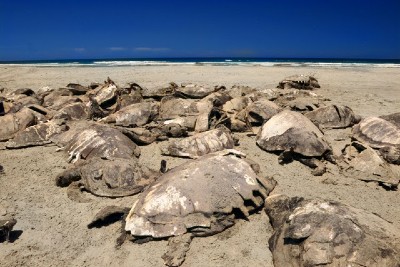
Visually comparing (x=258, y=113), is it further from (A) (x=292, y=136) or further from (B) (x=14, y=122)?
(B) (x=14, y=122)

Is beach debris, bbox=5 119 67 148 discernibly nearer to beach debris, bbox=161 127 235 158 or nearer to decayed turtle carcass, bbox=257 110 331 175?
beach debris, bbox=161 127 235 158

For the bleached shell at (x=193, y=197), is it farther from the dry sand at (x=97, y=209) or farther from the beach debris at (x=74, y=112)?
the beach debris at (x=74, y=112)

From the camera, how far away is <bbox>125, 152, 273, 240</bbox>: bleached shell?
407cm

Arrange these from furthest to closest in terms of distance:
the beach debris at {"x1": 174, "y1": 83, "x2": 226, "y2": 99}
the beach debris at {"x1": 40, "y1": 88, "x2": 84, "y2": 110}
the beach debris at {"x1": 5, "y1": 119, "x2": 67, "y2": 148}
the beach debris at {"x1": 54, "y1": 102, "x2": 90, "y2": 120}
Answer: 1. the beach debris at {"x1": 174, "y1": 83, "x2": 226, "y2": 99}
2. the beach debris at {"x1": 40, "y1": 88, "x2": 84, "y2": 110}
3. the beach debris at {"x1": 54, "y1": 102, "x2": 90, "y2": 120}
4. the beach debris at {"x1": 5, "y1": 119, "x2": 67, "y2": 148}

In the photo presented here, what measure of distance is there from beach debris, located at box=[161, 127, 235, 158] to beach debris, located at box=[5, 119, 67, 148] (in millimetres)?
2636

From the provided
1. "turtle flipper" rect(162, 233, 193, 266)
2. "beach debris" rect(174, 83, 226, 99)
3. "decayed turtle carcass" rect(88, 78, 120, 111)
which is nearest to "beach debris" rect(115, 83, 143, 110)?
"decayed turtle carcass" rect(88, 78, 120, 111)

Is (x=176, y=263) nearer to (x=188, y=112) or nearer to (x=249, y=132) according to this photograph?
(x=249, y=132)

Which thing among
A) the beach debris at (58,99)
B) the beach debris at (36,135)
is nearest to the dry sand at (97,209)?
the beach debris at (36,135)

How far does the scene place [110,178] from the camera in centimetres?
520

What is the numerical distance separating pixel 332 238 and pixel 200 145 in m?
3.47

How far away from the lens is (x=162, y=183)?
14.8 feet

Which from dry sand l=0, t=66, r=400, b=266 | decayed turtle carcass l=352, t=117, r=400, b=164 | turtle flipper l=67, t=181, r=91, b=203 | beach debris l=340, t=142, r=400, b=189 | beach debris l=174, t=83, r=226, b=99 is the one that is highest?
beach debris l=174, t=83, r=226, b=99

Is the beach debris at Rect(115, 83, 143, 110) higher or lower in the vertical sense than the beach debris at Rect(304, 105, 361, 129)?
higher

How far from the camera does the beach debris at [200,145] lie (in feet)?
21.2
